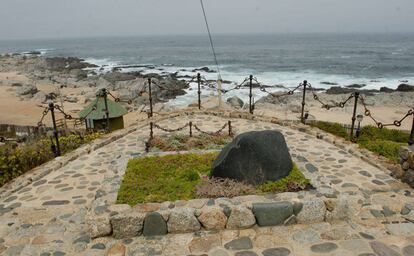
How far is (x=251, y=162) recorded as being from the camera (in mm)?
5402

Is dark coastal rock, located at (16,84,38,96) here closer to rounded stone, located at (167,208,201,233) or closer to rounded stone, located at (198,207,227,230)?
rounded stone, located at (167,208,201,233)

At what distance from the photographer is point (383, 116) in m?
24.1

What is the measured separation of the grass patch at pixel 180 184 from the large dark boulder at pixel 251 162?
153 mm

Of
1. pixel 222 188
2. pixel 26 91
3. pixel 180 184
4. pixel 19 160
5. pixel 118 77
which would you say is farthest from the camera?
pixel 118 77

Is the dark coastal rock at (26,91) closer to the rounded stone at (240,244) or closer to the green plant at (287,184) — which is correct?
the green plant at (287,184)

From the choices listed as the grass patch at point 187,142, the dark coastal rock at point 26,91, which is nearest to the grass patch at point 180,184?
the grass patch at point 187,142

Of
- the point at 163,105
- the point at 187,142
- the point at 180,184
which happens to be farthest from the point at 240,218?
the point at 163,105

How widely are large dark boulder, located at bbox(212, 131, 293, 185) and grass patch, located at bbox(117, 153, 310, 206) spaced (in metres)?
0.15

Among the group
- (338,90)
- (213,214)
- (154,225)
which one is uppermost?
(213,214)

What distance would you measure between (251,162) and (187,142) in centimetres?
343

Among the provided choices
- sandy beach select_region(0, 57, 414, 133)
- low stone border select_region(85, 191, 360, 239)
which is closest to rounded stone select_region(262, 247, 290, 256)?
low stone border select_region(85, 191, 360, 239)

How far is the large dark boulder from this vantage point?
5391mm

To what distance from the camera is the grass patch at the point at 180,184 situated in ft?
16.5

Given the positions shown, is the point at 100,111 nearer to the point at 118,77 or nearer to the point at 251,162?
the point at 251,162
